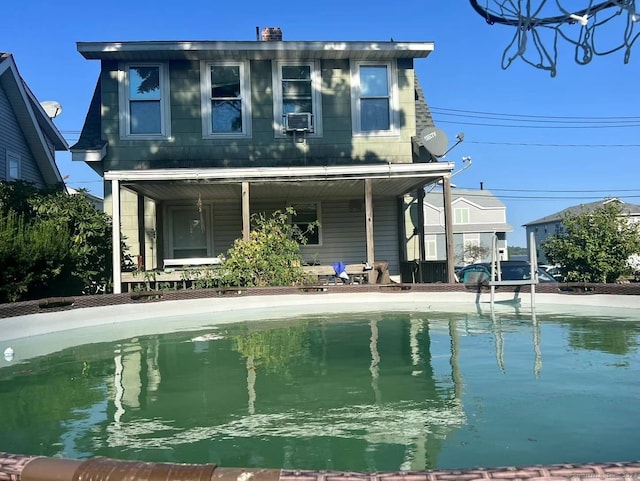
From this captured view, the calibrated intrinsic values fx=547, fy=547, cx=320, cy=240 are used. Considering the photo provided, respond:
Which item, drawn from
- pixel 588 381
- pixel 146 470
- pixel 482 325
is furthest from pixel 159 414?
pixel 482 325

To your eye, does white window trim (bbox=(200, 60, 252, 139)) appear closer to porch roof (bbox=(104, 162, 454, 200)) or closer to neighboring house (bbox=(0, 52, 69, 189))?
porch roof (bbox=(104, 162, 454, 200))

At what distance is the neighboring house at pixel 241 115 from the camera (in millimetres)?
13203

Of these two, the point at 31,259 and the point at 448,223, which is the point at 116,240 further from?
the point at 448,223

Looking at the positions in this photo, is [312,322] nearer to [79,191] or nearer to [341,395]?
[341,395]

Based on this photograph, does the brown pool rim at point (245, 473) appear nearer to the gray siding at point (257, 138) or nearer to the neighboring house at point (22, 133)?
the gray siding at point (257, 138)

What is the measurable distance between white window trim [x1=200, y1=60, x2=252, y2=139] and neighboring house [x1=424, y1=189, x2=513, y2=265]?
31464mm

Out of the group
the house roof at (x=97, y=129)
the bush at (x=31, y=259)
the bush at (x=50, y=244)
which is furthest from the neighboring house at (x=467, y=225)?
the bush at (x=31, y=259)

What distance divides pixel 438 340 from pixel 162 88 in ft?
32.3

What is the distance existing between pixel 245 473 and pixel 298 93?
1309 cm

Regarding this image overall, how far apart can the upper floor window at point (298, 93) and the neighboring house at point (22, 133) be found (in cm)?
692

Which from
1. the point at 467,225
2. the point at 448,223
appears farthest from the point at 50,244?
the point at 467,225

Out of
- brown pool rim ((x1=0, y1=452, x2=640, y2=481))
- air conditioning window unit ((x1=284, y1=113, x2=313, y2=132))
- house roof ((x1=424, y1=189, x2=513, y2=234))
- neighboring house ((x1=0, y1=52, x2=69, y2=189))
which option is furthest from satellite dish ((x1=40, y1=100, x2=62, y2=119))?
house roof ((x1=424, y1=189, x2=513, y2=234))

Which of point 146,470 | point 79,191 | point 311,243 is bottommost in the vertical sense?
point 146,470

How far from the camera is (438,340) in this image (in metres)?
6.85
